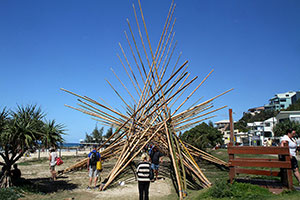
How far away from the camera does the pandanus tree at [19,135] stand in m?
5.99

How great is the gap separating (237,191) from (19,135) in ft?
17.7

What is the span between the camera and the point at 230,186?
4.71m

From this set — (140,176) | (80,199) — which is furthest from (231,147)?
(80,199)

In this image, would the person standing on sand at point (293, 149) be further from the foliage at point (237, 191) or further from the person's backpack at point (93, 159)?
the person's backpack at point (93, 159)

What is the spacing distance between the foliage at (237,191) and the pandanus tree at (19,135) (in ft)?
15.0

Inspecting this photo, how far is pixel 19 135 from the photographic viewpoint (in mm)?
6016

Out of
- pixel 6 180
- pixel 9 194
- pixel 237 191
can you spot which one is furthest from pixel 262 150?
pixel 6 180

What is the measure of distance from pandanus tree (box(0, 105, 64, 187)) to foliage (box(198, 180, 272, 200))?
15.0 feet

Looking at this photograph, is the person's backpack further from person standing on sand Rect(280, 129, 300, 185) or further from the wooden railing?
person standing on sand Rect(280, 129, 300, 185)

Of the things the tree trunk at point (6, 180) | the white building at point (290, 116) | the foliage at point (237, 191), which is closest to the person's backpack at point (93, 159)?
the tree trunk at point (6, 180)

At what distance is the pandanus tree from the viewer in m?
5.99

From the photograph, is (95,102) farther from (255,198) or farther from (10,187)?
(255,198)

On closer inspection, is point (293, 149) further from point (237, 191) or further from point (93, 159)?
point (93, 159)

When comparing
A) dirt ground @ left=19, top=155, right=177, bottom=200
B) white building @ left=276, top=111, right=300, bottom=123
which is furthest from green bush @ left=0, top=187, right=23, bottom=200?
white building @ left=276, top=111, right=300, bottom=123
